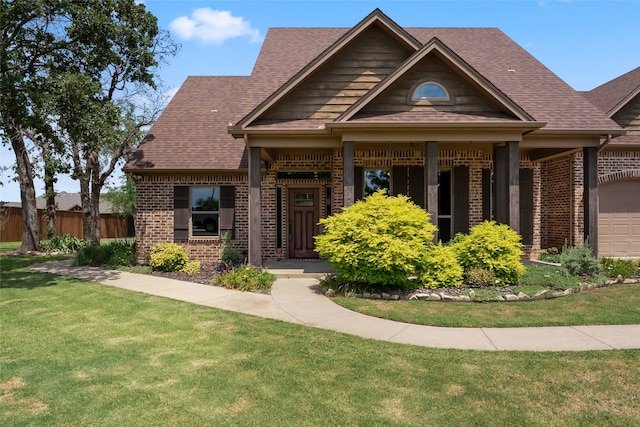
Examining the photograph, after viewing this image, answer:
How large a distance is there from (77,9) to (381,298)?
1112 centimetres

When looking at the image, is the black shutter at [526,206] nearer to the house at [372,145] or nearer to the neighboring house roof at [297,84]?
the house at [372,145]

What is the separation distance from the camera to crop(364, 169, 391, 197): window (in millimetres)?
12117

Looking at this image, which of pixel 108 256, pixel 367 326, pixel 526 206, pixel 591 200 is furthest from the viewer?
pixel 108 256

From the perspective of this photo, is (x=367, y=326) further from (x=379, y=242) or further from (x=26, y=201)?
(x=26, y=201)

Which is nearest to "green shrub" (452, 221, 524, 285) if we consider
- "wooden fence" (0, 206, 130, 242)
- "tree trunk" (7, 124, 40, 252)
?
"tree trunk" (7, 124, 40, 252)

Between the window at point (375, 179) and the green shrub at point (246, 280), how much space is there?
4.71m

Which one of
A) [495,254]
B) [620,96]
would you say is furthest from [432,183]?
[620,96]

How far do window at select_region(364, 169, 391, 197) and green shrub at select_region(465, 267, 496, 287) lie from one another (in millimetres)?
4617

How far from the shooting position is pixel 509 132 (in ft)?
31.0

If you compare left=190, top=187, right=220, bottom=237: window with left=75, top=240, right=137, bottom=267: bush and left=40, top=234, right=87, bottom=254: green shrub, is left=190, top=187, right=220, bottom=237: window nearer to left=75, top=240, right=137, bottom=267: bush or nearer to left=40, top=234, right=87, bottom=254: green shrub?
left=75, top=240, right=137, bottom=267: bush

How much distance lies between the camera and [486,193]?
12008 millimetres

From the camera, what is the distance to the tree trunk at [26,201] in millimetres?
16141

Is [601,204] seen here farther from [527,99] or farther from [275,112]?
[275,112]

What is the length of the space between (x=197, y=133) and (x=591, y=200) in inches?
481
